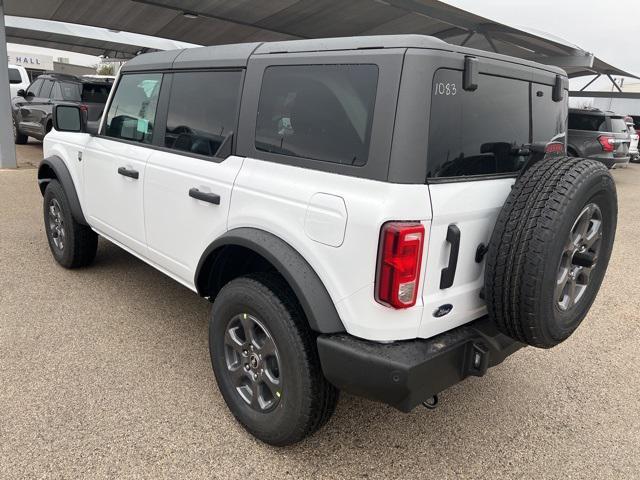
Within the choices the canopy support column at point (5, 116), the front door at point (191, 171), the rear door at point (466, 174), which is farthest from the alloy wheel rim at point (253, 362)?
the canopy support column at point (5, 116)

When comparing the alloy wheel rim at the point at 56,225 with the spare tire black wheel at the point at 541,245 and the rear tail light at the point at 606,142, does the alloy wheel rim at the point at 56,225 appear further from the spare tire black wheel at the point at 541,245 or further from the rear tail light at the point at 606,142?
the rear tail light at the point at 606,142

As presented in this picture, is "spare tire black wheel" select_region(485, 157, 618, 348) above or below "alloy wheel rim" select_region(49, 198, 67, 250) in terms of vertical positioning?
above

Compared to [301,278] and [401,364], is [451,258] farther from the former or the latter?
[301,278]

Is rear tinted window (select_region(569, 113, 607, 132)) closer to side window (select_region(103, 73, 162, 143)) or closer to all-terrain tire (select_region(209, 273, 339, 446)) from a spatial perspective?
side window (select_region(103, 73, 162, 143))

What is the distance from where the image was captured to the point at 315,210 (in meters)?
1.99

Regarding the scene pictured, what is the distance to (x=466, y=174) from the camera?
2.05m

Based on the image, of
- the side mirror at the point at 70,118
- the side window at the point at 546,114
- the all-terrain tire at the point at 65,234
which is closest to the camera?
the side window at the point at 546,114

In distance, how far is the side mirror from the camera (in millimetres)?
3662

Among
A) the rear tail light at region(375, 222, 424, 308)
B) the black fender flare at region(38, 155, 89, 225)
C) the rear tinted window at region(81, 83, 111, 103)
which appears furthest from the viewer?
the rear tinted window at region(81, 83, 111, 103)

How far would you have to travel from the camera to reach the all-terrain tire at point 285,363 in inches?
81.4

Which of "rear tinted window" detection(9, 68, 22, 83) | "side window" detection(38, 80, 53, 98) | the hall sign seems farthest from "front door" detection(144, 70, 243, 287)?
the hall sign

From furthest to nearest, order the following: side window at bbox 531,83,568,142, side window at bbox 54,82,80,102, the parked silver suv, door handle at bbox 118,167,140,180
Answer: the parked silver suv < side window at bbox 54,82,80,102 < door handle at bbox 118,167,140,180 < side window at bbox 531,83,568,142

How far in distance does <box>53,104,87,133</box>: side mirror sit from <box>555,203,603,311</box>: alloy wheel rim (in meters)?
3.43

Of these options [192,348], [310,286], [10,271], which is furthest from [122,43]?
[310,286]
